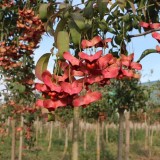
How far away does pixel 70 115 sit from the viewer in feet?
54.9

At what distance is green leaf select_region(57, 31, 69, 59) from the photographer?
794mm

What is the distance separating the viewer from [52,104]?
0.78m

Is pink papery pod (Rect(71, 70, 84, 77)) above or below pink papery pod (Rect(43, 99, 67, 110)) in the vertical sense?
above

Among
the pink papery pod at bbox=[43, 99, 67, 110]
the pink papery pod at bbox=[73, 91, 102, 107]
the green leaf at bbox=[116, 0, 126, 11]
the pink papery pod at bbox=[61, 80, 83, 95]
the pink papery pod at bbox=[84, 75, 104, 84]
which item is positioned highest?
the green leaf at bbox=[116, 0, 126, 11]

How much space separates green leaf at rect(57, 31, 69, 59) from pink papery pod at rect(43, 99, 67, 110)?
11 centimetres

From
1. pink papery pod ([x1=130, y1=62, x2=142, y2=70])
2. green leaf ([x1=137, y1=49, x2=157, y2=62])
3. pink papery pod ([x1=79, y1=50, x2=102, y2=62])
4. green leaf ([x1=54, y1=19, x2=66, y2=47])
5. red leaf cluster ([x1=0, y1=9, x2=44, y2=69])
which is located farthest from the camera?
red leaf cluster ([x1=0, y1=9, x2=44, y2=69])

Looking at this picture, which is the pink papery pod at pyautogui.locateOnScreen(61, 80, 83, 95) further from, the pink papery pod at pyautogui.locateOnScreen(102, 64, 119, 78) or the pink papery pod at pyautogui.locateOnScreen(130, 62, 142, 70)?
the pink papery pod at pyautogui.locateOnScreen(130, 62, 142, 70)

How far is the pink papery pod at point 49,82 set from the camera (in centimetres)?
76

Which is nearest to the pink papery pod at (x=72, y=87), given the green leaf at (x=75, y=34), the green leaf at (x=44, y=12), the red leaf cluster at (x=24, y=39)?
the green leaf at (x=75, y=34)

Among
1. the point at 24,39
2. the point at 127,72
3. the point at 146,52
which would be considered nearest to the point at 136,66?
the point at 127,72

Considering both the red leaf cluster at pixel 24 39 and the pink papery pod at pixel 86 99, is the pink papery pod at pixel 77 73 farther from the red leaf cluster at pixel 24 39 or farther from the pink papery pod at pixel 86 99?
the red leaf cluster at pixel 24 39

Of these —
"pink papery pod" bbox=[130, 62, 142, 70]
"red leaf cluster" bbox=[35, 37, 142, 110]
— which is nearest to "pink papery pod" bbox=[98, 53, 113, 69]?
"red leaf cluster" bbox=[35, 37, 142, 110]

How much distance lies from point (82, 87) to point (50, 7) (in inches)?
11.2

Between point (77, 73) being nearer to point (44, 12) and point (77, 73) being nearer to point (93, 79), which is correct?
point (93, 79)
